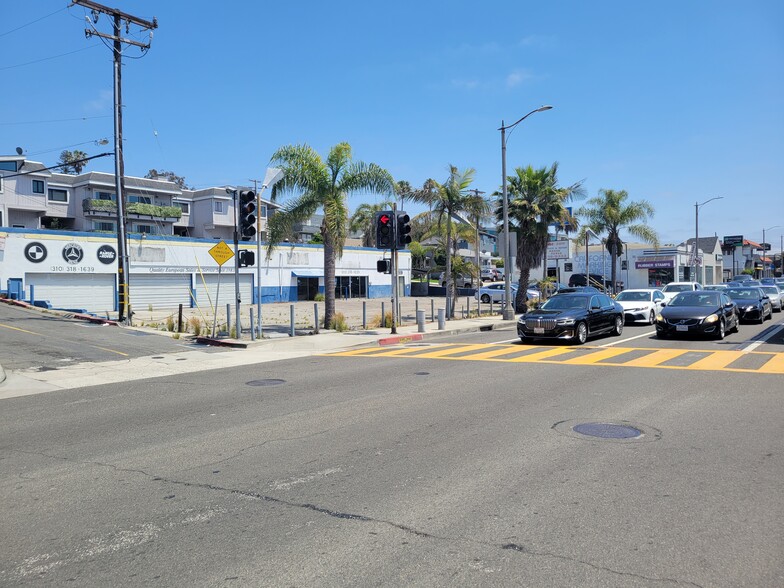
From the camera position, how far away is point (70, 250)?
3466cm

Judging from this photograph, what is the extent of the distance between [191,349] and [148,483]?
41.3ft

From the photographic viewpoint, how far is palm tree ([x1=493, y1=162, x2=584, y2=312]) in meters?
31.1

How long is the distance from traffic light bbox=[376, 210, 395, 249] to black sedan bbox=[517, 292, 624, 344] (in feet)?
18.2

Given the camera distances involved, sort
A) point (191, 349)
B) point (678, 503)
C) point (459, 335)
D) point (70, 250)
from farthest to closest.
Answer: point (70, 250) < point (459, 335) < point (191, 349) < point (678, 503)

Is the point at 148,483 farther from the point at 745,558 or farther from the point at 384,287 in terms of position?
the point at 384,287

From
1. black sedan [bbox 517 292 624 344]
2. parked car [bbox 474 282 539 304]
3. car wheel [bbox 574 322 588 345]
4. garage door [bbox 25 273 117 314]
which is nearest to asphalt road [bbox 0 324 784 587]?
black sedan [bbox 517 292 624 344]

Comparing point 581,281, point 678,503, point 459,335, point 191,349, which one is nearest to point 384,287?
point 581,281

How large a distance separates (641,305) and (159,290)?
28045 mm

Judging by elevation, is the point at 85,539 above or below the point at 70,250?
below

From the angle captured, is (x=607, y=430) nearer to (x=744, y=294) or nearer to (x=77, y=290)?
(x=744, y=294)

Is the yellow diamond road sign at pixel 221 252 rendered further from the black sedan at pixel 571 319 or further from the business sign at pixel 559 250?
the business sign at pixel 559 250

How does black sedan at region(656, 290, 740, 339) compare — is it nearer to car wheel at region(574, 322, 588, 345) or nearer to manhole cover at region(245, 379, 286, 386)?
car wheel at region(574, 322, 588, 345)

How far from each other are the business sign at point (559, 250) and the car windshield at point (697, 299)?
26638mm

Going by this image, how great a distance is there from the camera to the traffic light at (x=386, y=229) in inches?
836
